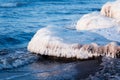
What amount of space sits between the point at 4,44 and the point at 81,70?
14.1 feet

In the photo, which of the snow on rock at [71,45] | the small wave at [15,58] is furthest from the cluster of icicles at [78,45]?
the small wave at [15,58]

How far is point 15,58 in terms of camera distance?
10227mm

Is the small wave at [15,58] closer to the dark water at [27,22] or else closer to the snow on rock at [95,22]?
the dark water at [27,22]

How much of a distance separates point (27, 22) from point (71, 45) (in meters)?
7.71

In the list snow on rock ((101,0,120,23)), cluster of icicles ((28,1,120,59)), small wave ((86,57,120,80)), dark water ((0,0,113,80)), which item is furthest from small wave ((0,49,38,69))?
snow on rock ((101,0,120,23))

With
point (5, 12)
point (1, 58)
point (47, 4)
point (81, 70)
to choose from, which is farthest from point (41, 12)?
point (81, 70)

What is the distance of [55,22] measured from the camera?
17.0m

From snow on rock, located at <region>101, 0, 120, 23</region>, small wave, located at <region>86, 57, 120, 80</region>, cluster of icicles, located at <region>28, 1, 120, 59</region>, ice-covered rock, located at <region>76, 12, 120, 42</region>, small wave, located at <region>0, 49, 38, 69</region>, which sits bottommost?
small wave, located at <region>86, 57, 120, 80</region>

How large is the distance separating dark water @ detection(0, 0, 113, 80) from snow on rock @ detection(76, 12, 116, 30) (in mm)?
1921

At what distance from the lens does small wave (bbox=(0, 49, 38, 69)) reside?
9664 mm

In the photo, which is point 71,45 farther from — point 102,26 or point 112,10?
point 112,10

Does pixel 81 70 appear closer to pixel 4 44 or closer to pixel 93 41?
pixel 93 41

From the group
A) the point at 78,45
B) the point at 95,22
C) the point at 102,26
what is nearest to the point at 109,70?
the point at 78,45

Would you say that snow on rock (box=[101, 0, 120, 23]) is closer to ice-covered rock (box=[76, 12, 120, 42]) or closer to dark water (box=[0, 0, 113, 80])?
ice-covered rock (box=[76, 12, 120, 42])
